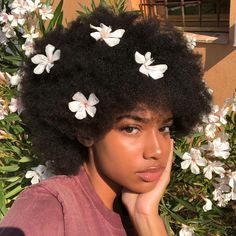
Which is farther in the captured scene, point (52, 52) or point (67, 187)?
point (52, 52)

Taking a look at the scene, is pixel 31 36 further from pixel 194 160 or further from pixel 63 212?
pixel 63 212

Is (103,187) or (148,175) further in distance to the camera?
(103,187)

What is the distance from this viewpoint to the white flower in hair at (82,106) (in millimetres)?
1273

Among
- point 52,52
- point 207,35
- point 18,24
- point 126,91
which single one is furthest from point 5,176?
point 207,35

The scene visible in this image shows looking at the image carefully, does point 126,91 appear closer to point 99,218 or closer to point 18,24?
point 99,218

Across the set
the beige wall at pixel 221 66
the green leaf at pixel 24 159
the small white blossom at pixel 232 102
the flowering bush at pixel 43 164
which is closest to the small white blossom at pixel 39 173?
the flowering bush at pixel 43 164

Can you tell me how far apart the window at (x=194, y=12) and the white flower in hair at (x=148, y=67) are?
8.07 ft

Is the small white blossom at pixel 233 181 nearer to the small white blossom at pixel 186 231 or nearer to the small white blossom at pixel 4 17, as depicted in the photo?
the small white blossom at pixel 186 231

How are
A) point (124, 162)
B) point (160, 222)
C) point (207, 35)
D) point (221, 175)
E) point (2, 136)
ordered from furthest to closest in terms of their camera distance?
point (207, 35)
point (2, 136)
point (221, 175)
point (160, 222)
point (124, 162)

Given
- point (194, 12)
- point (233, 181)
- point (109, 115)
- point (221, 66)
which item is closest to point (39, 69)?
point (109, 115)

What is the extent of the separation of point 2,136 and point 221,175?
107 centimetres

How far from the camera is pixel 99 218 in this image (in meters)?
1.26

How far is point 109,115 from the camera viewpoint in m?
1.26

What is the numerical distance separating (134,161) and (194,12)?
10.1 feet
